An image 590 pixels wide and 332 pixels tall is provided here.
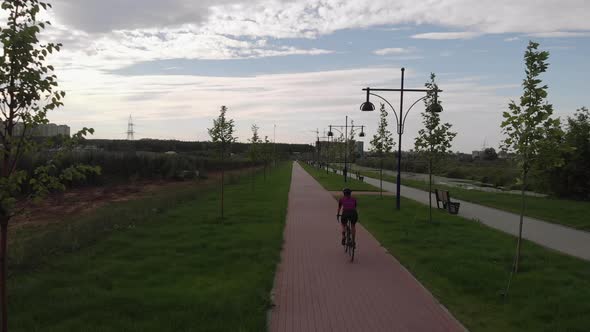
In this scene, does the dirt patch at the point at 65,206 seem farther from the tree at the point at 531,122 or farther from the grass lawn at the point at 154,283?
the tree at the point at 531,122

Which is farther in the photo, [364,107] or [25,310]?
[364,107]

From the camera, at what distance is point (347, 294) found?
22.5 ft

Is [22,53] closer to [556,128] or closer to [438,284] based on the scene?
[438,284]

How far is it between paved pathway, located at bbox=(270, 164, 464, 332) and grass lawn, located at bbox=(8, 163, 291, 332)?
335mm

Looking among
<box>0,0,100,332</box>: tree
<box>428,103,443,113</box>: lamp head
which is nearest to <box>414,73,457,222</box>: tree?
<box>428,103,443,113</box>: lamp head

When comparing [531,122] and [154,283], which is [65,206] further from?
[531,122]

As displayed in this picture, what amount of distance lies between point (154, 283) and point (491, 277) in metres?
5.88

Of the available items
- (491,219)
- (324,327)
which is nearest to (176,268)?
(324,327)

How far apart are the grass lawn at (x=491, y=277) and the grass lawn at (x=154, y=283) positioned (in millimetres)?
2912

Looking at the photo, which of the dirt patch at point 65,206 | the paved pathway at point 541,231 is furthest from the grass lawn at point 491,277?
the dirt patch at point 65,206

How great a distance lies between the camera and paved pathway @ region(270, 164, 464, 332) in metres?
5.66

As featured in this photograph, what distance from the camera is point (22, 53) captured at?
4.28m

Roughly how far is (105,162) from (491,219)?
3627cm

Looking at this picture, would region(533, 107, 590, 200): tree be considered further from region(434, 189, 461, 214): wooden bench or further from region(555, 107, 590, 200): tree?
region(434, 189, 461, 214): wooden bench
